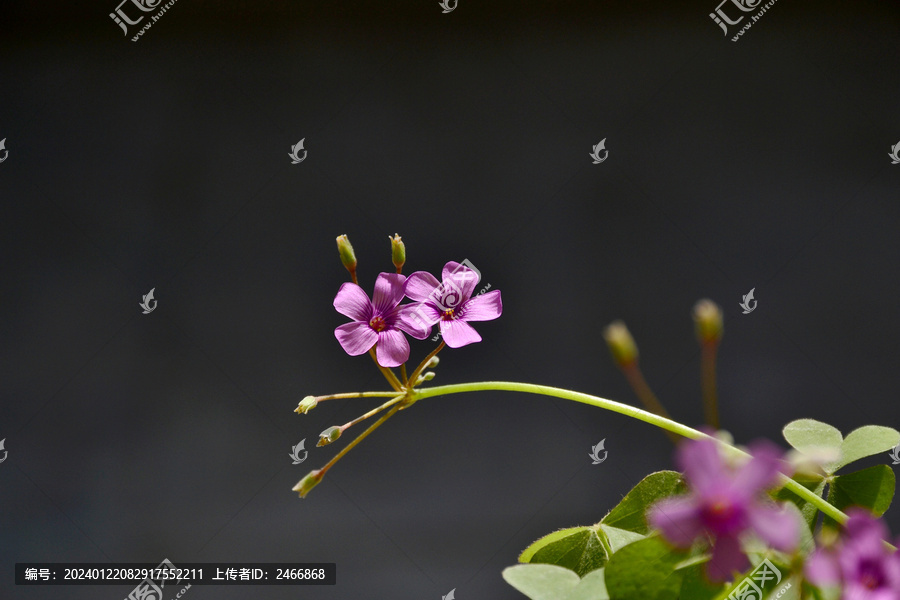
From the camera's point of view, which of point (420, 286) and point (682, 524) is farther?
point (420, 286)

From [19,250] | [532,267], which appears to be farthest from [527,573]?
[19,250]

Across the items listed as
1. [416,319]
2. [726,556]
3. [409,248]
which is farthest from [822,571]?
[409,248]

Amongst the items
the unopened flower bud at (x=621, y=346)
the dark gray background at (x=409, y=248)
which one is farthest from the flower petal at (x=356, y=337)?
the dark gray background at (x=409, y=248)

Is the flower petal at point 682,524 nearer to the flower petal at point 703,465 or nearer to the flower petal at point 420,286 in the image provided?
the flower petal at point 703,465

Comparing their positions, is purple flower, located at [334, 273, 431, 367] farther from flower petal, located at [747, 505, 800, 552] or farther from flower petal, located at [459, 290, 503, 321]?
flower petal, located at [747, 505, 800, 552]

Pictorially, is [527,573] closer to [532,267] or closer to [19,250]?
[532,267]

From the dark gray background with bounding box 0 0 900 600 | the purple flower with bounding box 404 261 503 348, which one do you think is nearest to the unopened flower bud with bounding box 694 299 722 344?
the purple flower with bounding box 404 261 503 348

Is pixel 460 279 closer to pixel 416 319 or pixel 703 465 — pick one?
pixel 416 319
